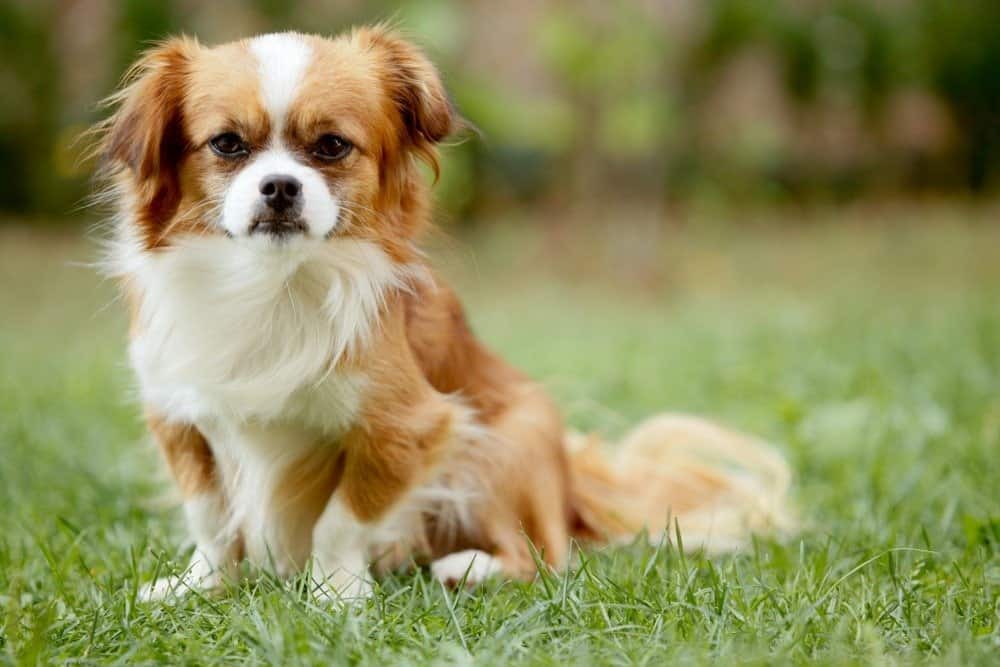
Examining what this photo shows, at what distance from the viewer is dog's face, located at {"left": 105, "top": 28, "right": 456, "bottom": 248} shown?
2.31m

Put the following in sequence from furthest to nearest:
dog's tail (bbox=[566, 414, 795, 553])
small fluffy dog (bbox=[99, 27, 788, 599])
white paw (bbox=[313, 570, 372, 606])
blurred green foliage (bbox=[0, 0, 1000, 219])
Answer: blurred green foliage (bbox=[0, 0, 1000, 219]) < dog's tail (bbox=[566, 414, 795, 553]) < small fluffy dog (bbox=[99, 27, 788, 599]) < white paw (bbox=[313, 570, 372, 606])

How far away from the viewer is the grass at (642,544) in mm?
2025

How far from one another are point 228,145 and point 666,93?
8301mm

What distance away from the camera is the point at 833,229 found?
12.8 metres

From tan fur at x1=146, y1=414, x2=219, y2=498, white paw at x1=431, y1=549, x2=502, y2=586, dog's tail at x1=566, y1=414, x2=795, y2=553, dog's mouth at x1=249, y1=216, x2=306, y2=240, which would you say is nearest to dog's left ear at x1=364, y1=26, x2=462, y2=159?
dog's mouth at x1=249, y1=216, x2=306, y2=240

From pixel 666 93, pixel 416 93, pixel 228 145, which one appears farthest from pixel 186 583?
pixel 666 93

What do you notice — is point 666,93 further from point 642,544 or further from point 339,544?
point 339,544

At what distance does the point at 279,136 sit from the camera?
2.34 m

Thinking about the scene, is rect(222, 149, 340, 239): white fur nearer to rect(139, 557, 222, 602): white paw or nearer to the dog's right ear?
the dog's right ear

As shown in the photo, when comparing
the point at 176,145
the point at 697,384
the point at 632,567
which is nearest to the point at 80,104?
the point at 697,384

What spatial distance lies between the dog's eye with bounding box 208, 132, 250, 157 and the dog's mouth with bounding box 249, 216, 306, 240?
195 millimetres

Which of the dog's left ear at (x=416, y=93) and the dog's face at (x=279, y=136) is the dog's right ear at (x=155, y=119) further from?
the dog's left ear at (x=416, y=93)

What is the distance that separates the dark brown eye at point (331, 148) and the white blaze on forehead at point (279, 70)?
0.35 ft

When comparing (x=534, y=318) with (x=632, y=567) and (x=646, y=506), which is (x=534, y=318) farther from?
(x=632, y=567)
